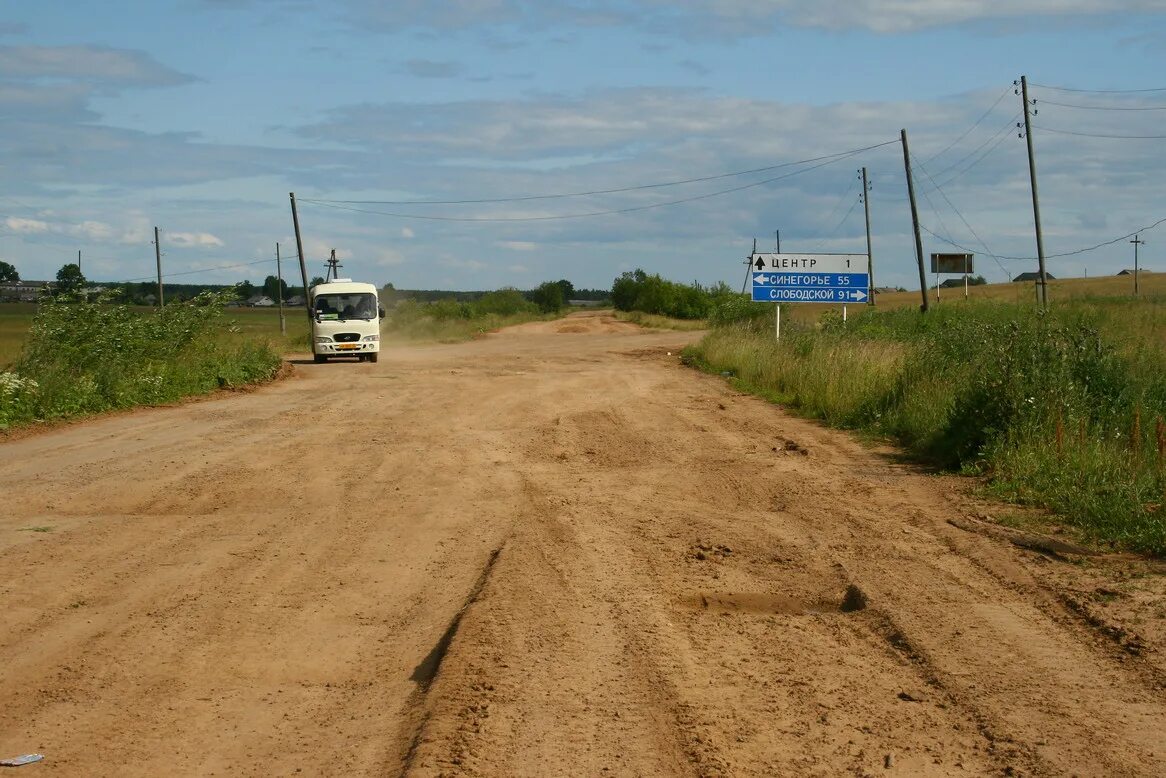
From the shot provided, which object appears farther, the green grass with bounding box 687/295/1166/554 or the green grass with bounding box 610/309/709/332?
the green grass with bounding box 610/309/709/332

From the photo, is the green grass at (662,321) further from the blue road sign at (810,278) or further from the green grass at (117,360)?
the green grass at (117,360)

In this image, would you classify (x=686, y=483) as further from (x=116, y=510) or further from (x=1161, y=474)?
(x=116, y=510)

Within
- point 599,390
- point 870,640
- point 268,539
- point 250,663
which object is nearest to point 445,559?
point 268,539

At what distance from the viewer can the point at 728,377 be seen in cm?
2669

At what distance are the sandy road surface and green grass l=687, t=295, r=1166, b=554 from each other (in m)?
0.82

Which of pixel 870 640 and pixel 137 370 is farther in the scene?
pixel 137 370

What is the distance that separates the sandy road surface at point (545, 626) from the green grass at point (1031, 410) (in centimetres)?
82

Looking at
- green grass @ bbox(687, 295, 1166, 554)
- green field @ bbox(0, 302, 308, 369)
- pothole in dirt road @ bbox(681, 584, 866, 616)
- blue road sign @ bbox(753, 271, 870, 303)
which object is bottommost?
pothole in dirt road @ bbox(681, 584, 866, 616)

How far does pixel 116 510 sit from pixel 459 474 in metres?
3.51

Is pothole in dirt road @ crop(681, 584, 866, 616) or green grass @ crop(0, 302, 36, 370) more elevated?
green grass @ crop(0, 302, 36, 370)

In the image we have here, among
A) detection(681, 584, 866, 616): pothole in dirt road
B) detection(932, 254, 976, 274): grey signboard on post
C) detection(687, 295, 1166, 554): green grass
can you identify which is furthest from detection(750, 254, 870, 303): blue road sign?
detection(932, 254, 976, 274): grey signboard on post

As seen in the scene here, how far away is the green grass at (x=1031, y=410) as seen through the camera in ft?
32.2

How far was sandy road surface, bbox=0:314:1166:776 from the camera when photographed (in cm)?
479

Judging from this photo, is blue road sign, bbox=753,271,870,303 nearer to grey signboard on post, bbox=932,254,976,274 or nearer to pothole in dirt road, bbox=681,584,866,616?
pothole in dirt road, bbox=681,584,866,616
